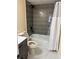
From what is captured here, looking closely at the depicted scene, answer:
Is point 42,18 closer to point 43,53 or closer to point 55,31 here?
point 55,31

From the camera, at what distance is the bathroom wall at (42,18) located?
405cm

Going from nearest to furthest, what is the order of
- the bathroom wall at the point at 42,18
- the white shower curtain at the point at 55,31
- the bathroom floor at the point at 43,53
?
1. the bathroom floor at the point at 43,53
2. the white shower curtain at the point at 55,31
3. the bathroom wall at the point at 42,18

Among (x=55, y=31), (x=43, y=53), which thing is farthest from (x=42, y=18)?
(x=43, y=53)

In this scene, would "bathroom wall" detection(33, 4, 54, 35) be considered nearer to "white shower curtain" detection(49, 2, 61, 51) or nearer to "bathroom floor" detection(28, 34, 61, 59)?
"bathroom floor" detection(28, 34, 61, 59)

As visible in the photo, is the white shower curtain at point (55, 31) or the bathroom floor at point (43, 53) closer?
the bathroom floor at point (43, 53)

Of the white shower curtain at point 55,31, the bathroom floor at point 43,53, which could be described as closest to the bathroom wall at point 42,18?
the bathroom floor at point 43,53

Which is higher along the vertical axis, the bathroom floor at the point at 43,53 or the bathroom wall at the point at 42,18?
the bathroom wall at the point at 42,18

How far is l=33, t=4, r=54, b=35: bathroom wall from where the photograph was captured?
405 cm

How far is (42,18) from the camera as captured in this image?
164 inches

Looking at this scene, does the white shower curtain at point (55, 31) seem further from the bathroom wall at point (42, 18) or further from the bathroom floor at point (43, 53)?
the bathroom wall at point (42, 18)

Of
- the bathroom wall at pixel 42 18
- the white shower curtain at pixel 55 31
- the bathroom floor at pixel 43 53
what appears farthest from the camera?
the bathroom wall at pixel 42 18

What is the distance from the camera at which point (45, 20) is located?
4109 mm
